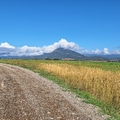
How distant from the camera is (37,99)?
16469 millimetres

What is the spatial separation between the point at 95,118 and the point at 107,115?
124 centimetres

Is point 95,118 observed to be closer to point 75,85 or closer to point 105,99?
point 105,99

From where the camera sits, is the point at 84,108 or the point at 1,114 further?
the point at 84,108

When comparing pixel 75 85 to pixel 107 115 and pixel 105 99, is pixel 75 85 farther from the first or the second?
pixel 107 115

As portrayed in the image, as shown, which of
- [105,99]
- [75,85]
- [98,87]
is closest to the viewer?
[105,99]

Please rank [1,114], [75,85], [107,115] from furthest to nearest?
[75,85], [107,115], [1,114]

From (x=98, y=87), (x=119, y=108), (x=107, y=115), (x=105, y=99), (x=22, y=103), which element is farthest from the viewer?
(x=98, y=87)

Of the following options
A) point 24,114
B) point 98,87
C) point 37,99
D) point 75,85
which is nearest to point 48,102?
point 37,99

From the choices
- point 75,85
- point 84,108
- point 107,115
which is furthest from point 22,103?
point 75,85

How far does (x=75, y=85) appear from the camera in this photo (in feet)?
86.1

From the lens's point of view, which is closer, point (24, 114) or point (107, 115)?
point (24, 114)

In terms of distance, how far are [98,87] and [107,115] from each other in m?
8.28

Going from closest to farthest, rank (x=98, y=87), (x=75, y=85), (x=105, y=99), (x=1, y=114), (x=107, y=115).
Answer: (x=1, y=114), (x=107, y=115), (x=105, y=99), (x=98, y=87), (x=75, y=85)

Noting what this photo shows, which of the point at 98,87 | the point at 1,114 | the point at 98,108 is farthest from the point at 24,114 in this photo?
the point at 98,87
